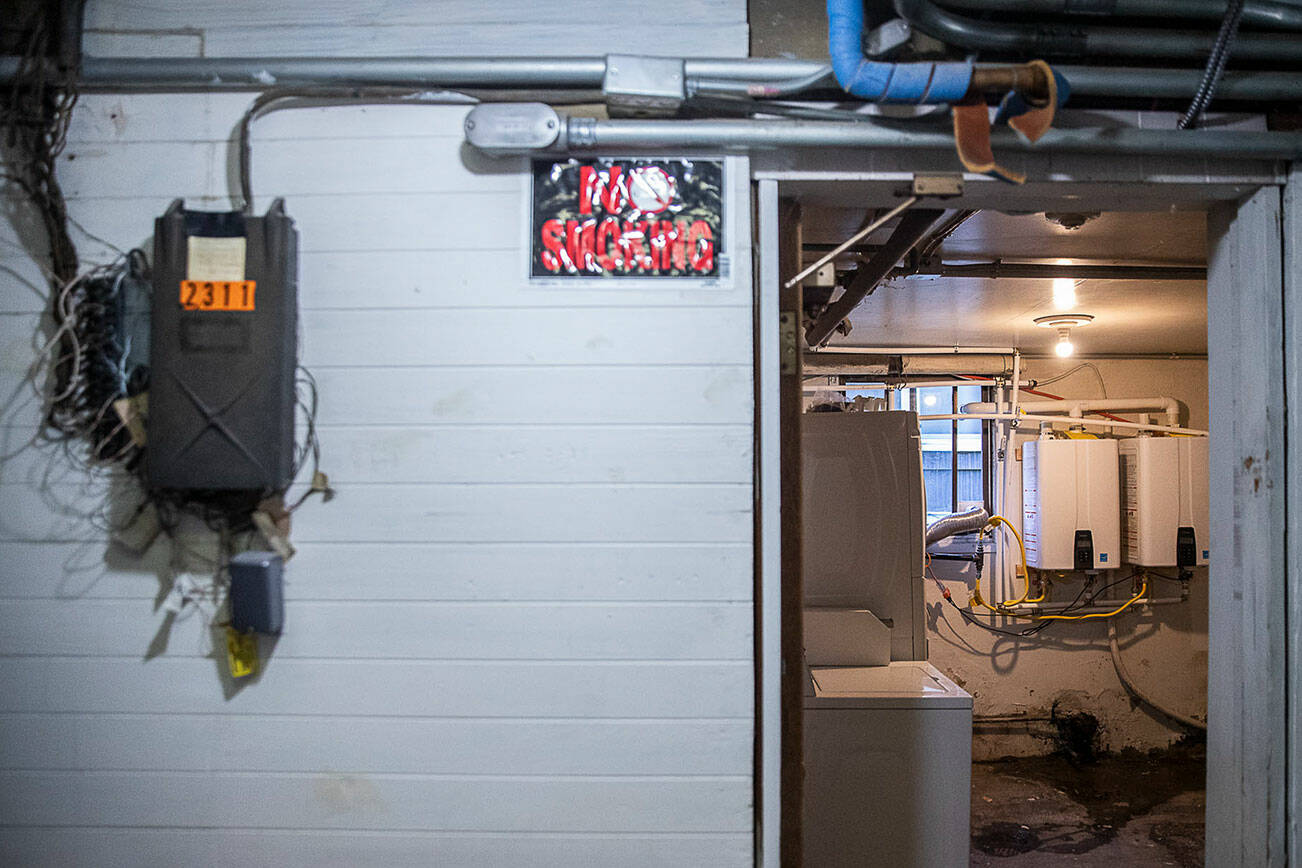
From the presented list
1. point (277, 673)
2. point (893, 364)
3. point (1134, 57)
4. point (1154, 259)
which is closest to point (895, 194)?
point (1134, 57)

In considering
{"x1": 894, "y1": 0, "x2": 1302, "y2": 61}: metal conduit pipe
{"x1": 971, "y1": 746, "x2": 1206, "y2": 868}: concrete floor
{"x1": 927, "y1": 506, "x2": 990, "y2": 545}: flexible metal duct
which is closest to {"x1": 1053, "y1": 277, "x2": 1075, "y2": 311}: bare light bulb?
A: {"x1": 927, "y1": 506, "x2": 990, "y2": 545}: flexible metal duct

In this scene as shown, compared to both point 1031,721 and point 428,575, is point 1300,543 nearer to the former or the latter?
point 428,575

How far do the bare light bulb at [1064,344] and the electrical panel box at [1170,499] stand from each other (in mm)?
692

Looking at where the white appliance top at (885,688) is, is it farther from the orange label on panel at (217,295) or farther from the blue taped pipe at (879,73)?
Result: the orange label on panel at (217,295)

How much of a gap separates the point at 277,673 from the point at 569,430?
75 centimetres

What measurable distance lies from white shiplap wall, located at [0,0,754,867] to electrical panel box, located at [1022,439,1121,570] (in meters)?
3.52

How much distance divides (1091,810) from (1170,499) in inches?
72.0

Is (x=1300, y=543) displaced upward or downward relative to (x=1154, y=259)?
downward

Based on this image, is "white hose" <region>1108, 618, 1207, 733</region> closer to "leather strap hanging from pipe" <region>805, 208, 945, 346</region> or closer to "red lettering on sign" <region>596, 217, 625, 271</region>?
"leather strap hanging from pipe" <region>805, 208, 945, 346</region>

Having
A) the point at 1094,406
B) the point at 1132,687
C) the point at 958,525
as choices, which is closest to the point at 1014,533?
the point at 958,525

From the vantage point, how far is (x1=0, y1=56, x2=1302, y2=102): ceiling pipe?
1.33 meters

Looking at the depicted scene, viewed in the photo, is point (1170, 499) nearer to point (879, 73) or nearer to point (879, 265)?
point (879, 265)

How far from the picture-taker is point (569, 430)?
1.36 metres

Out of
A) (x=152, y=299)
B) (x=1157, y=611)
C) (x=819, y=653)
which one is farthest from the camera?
(x=1157, y=611)
